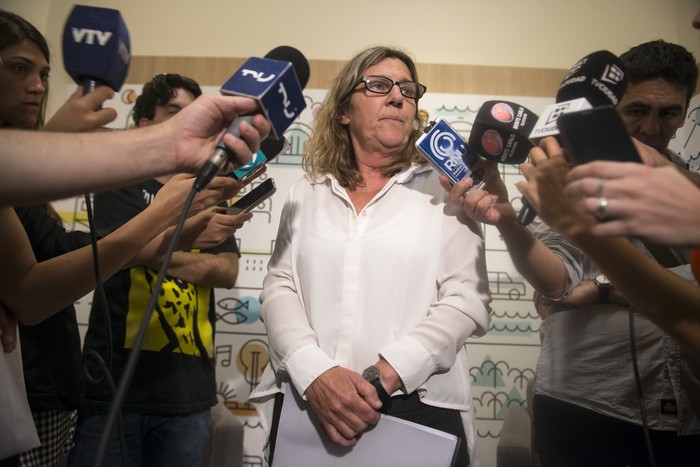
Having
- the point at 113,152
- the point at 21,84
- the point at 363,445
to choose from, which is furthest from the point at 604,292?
the point at 21,84

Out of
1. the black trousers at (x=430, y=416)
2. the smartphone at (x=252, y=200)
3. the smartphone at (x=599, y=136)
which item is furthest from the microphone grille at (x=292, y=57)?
the black trousers at (x=430, y=416)

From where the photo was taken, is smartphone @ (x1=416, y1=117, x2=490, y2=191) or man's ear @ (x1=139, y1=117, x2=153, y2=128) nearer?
smartphone @ (x1=416, y1=117, x2=490, y2=191)

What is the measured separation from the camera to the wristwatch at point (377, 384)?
1233 millimetres

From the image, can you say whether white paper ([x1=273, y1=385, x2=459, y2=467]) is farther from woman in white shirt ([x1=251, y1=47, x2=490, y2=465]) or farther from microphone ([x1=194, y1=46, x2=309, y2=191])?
microphone ([x1=194, y1=46, x2=309, y2=191])

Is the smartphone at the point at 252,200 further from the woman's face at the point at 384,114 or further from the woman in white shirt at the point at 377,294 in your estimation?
the woman's face at the point at 384,114

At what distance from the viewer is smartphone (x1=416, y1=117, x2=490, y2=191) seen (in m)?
1.29

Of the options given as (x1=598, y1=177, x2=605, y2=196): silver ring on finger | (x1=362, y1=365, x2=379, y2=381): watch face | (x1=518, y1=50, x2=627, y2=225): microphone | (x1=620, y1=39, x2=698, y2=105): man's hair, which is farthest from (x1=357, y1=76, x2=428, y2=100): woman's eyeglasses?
(x1=598, y1=177, x2=605, y2=196): silver ring on finger

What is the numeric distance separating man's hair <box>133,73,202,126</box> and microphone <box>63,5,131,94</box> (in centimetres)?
94

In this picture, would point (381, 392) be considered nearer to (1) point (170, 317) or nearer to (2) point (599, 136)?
(2) point (599, 136)

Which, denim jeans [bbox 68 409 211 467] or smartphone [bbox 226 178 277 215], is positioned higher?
smartphone [bbox 226 178 277 215]

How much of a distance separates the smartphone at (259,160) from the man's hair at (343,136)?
0.60ft

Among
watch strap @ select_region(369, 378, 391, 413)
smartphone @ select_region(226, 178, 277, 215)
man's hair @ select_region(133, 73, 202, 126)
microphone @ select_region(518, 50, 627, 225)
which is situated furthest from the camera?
man's hair @ select_region(133, 73, 202, 126)

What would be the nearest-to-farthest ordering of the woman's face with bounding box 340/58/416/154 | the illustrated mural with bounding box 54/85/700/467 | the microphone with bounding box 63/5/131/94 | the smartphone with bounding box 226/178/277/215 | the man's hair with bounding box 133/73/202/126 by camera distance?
the microphone with bounding box 63/5/131/94, the smartphone with bounding box 226/178/277/215, the woman's face with bounding box 340/58/416/154, the man's hair with bounding box 133/73/202/126, the illustrated mural with bounding box 54/85/700/467

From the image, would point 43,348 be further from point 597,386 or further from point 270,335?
point 597,386
